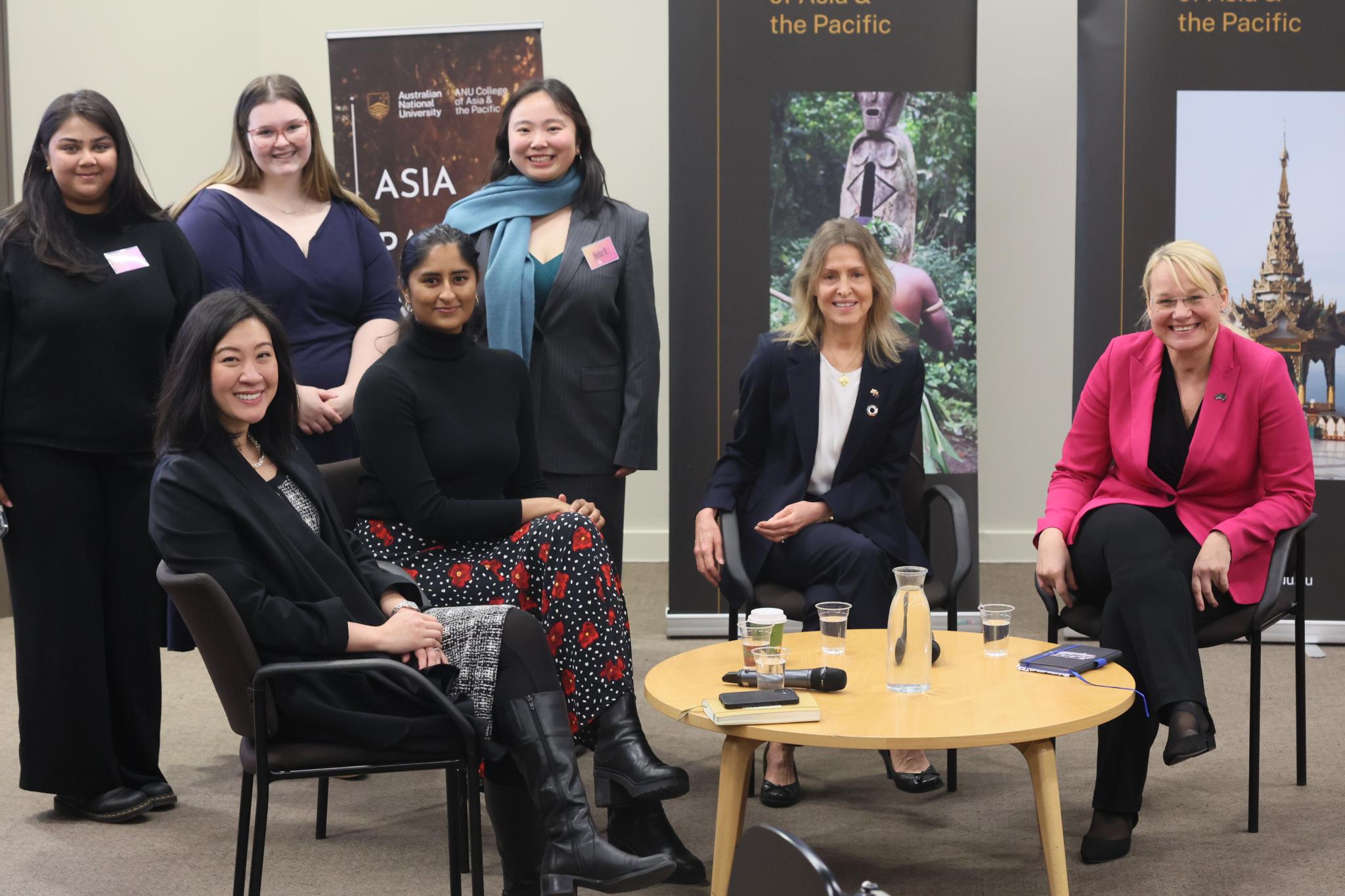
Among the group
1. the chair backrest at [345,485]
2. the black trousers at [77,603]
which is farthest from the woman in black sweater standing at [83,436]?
the chair backrest at [345,485]

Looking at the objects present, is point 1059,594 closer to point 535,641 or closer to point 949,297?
point 535,641

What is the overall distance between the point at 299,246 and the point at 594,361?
31.3 inches

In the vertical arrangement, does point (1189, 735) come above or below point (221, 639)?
below

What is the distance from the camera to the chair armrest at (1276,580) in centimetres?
294

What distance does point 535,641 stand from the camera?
97.9 inches

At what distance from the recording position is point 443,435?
297cm

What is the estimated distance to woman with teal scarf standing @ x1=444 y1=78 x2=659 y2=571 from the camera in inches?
137

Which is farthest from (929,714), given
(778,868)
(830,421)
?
(778,868)

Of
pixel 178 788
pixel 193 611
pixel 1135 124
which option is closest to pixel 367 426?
pixel 193 611

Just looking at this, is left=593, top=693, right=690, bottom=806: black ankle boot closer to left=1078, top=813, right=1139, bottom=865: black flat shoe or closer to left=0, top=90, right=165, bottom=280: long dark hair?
left=1078, top=813, right=1139, bottom=865: black flat shoe

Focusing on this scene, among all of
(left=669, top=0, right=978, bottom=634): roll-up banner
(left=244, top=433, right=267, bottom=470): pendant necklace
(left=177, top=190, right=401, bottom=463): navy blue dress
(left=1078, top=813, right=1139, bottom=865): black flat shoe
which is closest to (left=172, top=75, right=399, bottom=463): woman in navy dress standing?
(left=177, top=190, right=401, bottom=463): navy blue dress

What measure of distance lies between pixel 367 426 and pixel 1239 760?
7.67ft

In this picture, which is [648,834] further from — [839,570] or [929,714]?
[839,570]

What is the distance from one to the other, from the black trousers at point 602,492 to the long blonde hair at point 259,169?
2.85ft
